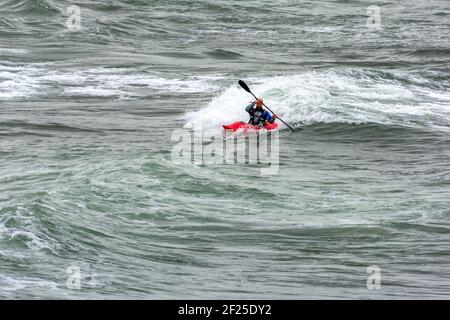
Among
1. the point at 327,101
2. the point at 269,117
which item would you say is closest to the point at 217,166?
the point at 269,117

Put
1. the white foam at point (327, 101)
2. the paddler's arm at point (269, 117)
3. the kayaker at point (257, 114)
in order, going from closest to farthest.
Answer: the kayaker at point (257, 114)
the paddler's arm at point (269, 117)
the white foam at point (327, 101)

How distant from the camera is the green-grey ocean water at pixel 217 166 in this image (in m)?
12.2

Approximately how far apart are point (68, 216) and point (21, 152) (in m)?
5.21

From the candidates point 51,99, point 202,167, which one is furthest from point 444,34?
point 202,167

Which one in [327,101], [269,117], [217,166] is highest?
[327,101]

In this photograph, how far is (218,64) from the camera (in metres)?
30.4

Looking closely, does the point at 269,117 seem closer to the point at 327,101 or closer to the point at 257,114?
the point at 257,114

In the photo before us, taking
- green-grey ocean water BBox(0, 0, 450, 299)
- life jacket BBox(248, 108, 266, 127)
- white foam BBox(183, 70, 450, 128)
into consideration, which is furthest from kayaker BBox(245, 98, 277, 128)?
white foam BBox(183, 70, 450, 128)

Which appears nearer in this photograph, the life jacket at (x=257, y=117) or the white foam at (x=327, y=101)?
the life jacket at (x=257, y=117)

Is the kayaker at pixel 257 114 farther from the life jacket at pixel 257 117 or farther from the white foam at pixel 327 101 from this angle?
the white foam at pixel 327 101

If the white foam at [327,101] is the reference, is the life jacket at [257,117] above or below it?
below

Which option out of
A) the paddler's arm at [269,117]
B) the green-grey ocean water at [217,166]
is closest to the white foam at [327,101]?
→ the green-grey ocean water at [217,166]

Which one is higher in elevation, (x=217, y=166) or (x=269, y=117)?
(x=269, y=117)

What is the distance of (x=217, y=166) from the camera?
57.6 ft
